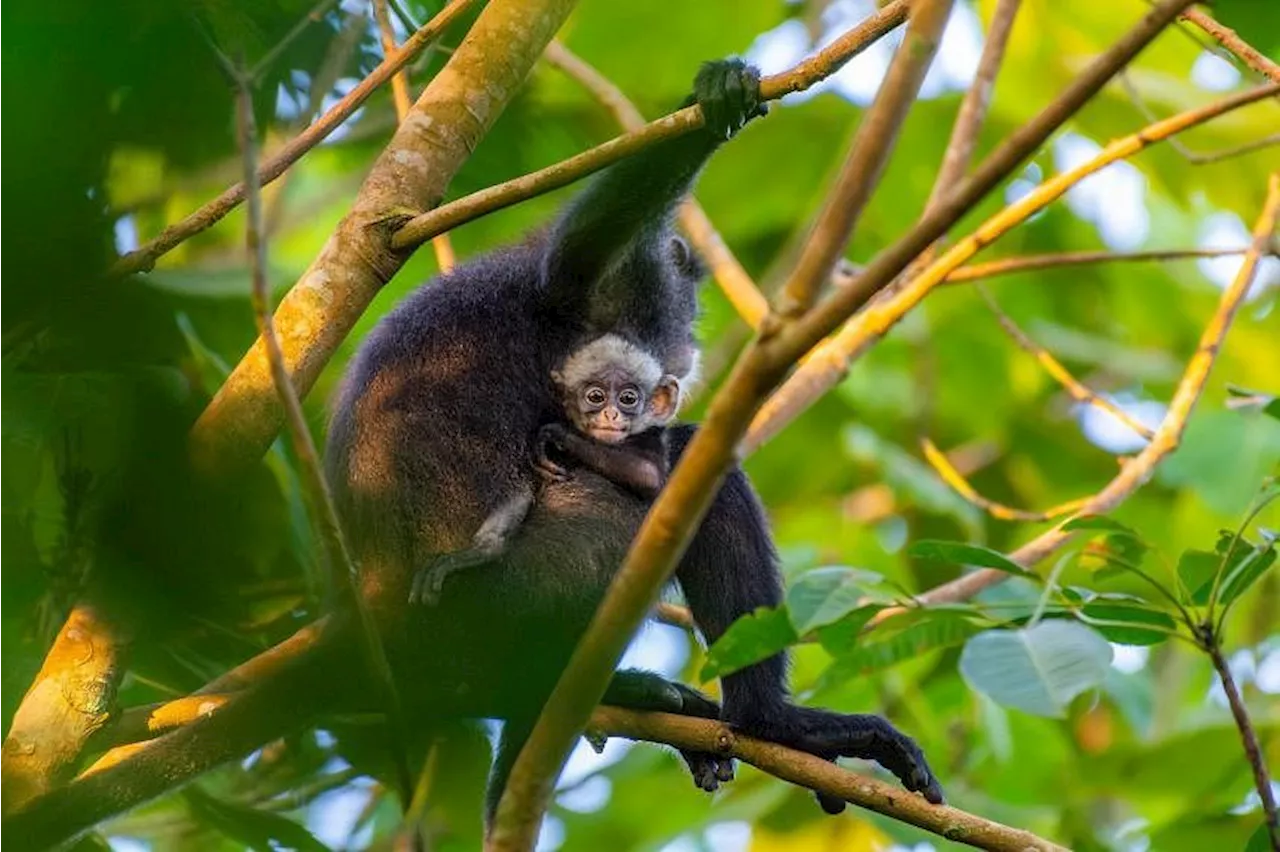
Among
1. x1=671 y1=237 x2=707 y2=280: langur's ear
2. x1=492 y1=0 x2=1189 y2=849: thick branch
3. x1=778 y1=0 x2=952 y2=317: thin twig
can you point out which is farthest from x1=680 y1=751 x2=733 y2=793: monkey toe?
x1=778 y1=0 x2=952 y2=317: thin twig

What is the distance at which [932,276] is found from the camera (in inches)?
186

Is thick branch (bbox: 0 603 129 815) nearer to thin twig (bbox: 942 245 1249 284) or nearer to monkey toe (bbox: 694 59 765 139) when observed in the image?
monkey toe (bbox: 694 59 765 139)

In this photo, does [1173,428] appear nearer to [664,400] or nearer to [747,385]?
[664,400]

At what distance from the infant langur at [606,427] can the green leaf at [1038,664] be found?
2.01m

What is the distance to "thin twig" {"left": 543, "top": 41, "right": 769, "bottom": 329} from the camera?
22.1 ft

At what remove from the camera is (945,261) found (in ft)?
15.9

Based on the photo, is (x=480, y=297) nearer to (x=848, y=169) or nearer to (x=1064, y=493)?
(x=848, y=169)

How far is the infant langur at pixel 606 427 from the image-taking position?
17.1 feet

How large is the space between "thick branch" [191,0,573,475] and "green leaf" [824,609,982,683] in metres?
1.33

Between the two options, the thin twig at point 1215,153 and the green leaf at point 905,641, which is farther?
the thin twig at point 1215,153

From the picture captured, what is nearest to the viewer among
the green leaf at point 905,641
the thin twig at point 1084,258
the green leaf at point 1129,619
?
the green leaf at point 905,641

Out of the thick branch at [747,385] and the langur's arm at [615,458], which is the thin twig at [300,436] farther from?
the langur's arm at [615,458]

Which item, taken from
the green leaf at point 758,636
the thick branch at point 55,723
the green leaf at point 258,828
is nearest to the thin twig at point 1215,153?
the green leaf at point 758,636

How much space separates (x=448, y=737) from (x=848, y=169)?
2.39 metres
